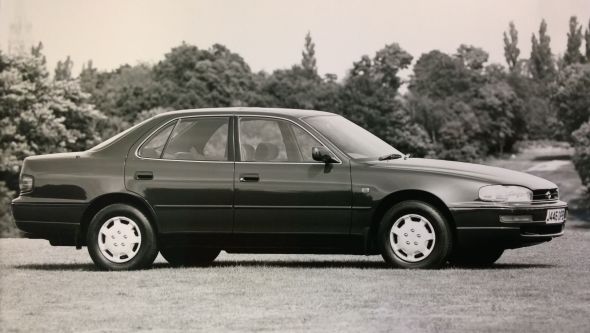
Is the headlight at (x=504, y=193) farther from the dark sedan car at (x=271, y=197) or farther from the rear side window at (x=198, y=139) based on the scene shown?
the rear side window at (x=198, y=139)

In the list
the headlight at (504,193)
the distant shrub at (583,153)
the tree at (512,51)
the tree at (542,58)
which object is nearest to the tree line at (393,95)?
the distant shrub at (583,153)

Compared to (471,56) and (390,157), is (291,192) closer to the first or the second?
(390,157)

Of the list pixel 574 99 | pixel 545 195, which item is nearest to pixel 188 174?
pixel 545 195

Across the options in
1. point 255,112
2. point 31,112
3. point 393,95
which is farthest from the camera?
point 393,95

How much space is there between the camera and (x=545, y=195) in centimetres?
1166

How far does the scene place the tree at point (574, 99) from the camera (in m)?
86.1

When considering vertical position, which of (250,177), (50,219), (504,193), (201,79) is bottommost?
(50,219)

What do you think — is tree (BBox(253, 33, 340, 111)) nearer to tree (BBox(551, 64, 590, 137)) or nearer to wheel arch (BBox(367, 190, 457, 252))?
tree (BBox(551, 64, 590, 137))

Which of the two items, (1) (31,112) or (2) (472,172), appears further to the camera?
(1) (31,112)

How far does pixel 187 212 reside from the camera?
1170cm

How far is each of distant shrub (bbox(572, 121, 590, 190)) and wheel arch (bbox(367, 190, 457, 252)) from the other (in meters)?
61.6

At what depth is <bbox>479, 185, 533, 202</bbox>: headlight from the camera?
11352 mm

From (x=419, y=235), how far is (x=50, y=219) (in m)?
3.77

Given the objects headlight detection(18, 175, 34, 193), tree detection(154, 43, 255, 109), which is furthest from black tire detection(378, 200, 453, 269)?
tree detection(154, 43, 255, 109)
